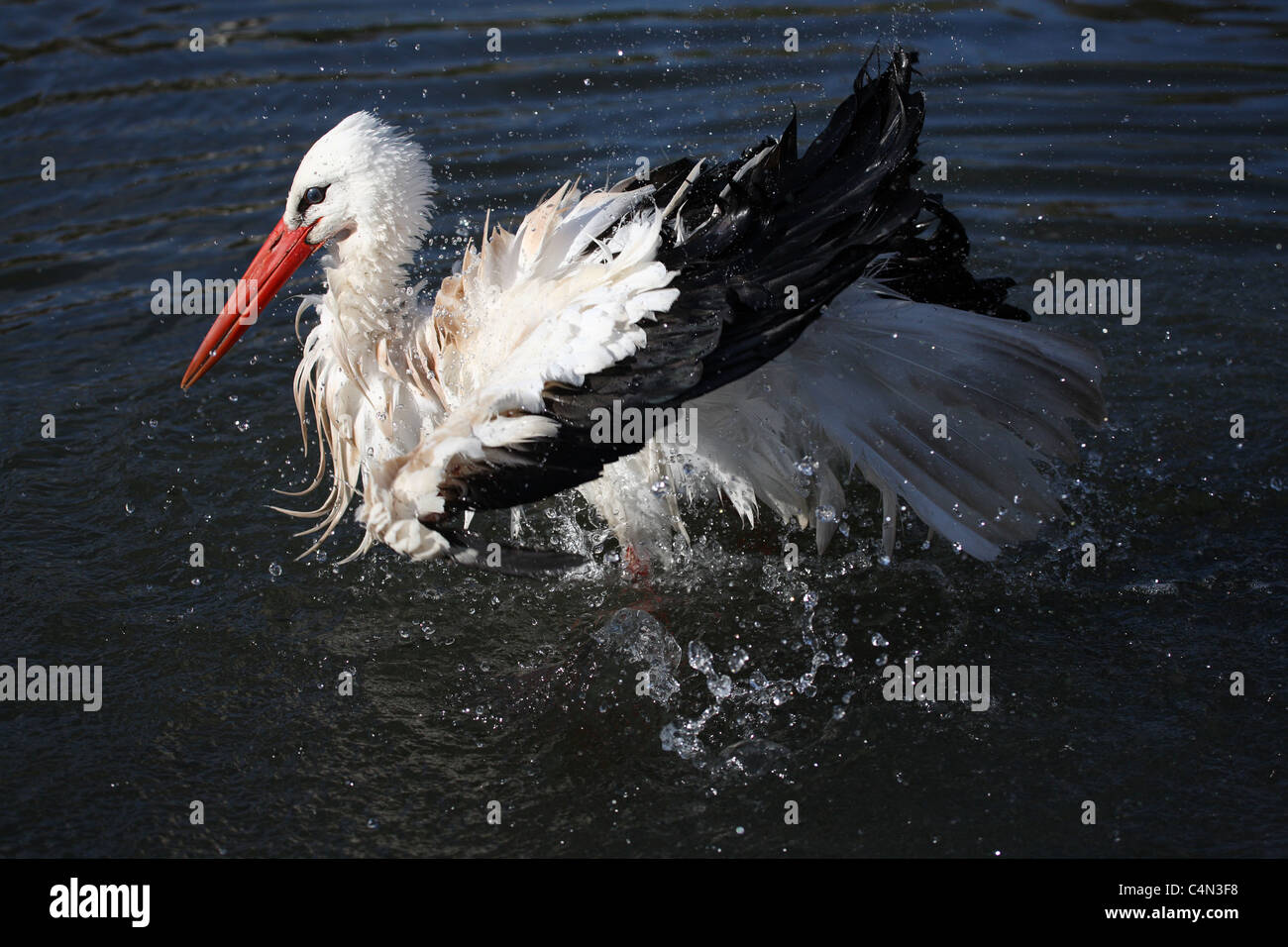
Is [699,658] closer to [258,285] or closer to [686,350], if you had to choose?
[686,350]

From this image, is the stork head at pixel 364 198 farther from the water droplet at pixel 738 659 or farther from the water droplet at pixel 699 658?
the water droplet at pixel 738 659

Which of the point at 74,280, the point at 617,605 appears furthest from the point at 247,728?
the point at 74,280

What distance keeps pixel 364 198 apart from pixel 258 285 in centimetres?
64

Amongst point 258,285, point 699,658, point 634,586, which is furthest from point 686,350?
point 258,285

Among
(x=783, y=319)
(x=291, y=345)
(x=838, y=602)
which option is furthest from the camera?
(x=291, y=345)

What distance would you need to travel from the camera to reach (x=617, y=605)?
16.9 ft

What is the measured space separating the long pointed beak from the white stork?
1 centimetres

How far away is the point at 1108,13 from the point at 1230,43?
2.85ft

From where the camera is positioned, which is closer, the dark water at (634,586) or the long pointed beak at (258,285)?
the dark water at (634,586)

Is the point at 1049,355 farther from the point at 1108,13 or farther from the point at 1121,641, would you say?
the point at 1108,13

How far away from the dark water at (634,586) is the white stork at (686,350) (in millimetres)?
429

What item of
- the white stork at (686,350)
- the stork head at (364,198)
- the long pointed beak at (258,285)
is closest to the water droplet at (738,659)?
the white stork at (686,350)

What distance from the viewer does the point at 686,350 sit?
411 cm

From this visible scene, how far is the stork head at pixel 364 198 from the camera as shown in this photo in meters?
4.70
